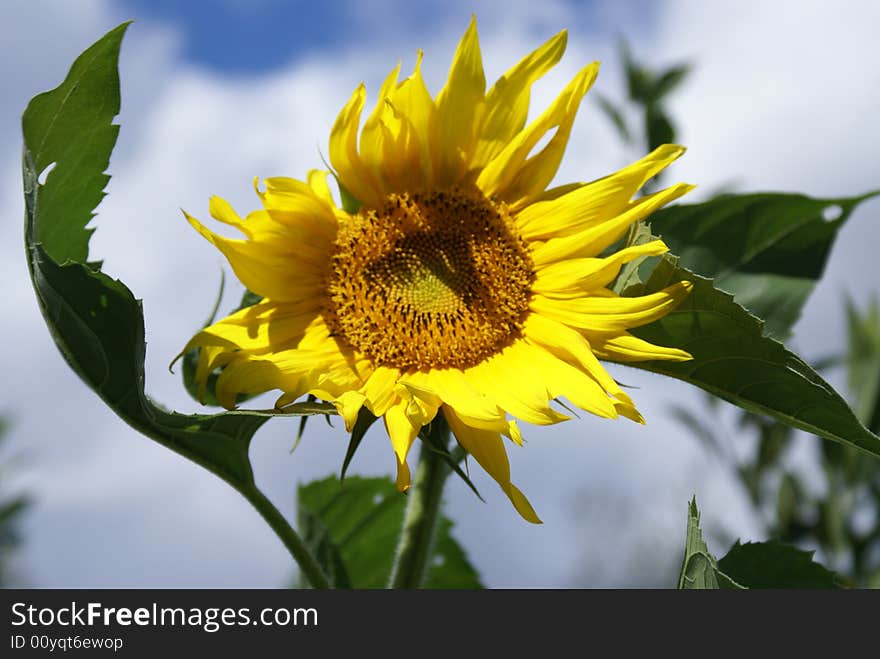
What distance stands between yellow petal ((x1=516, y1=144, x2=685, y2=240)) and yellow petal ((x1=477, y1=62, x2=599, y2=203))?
0.03 metres

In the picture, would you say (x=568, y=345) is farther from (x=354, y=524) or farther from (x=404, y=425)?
(x=354, y=524)

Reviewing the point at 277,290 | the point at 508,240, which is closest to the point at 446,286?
the point at 508,240

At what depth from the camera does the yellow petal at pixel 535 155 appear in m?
1.44

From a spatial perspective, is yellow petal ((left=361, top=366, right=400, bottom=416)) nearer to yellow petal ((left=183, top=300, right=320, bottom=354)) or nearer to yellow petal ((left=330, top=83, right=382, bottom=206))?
yellow petal ((left=183, top=300, right=320, bottom=354))

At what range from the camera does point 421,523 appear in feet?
4.86

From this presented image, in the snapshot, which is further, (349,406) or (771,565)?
(771,565)

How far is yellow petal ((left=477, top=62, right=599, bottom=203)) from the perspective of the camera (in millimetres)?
1438

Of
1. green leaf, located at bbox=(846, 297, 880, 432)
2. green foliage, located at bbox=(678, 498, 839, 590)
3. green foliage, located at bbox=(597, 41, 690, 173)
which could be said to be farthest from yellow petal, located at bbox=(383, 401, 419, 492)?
green leaf, located at bbox=(846, 297, 880, 432)

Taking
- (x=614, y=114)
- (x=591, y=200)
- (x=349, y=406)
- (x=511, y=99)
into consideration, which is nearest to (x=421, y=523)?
(x=349, y=406)

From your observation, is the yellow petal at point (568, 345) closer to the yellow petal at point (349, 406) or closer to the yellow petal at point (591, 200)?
the yellow petal at point (591, 200)

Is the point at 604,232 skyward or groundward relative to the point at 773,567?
skyward

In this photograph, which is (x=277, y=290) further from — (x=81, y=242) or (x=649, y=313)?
(x=649, y=313)

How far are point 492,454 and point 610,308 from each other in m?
0.25

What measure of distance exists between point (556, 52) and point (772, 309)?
2.03 ft
